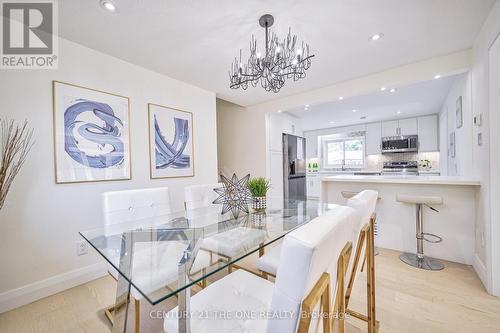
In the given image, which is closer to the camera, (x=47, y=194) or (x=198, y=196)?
(x=47, y=194)

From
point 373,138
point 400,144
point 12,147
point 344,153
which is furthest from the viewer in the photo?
point 344,153

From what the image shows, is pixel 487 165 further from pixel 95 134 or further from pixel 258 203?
pixel 95 134

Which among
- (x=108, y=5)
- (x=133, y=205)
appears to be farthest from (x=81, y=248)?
(x=108, y=5)

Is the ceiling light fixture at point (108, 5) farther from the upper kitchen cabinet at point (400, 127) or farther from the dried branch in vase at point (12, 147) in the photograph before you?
the upper kitchen cabinet at point (400, 127)

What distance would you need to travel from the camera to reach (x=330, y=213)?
793 mm

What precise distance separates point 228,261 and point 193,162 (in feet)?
7.55

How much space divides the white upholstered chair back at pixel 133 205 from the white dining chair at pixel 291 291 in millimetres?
1064

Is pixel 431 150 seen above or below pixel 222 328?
above

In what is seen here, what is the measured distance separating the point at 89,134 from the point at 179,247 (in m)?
1.71

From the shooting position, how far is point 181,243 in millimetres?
1317

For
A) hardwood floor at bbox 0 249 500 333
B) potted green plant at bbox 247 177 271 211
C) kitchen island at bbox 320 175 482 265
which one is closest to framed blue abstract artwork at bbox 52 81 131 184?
hardwood floor at bbox 0 249 500 333

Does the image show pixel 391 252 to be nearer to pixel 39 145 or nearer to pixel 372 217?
pixel 372 217

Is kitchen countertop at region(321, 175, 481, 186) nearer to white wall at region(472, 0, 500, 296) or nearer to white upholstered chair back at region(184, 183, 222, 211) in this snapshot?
white wall at region(472, 0, 500, 296)

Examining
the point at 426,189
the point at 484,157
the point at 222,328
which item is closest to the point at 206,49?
the point at 222,328
